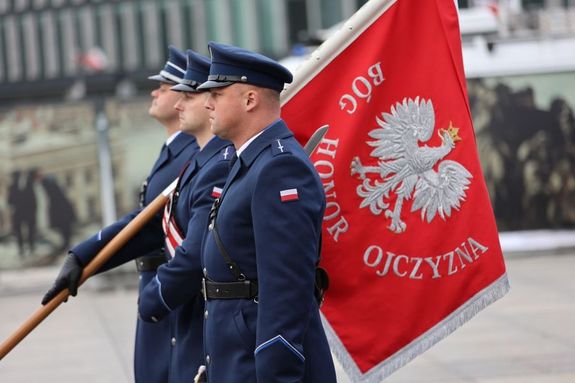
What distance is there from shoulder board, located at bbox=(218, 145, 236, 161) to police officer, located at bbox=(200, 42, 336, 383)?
2.15ft

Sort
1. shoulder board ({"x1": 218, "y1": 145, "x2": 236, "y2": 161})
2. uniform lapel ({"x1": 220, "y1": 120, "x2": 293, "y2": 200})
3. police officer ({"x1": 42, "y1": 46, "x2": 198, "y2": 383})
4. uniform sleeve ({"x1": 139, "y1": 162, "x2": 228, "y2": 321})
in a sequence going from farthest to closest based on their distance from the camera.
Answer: police officer ({"x1": 42, "y1": 46, "x2": 198, "y2": 383}) → shoulder board ({"x1": 218, "y1": 145, "x2": 236, "y2": 161}) → uniform sleeve ({"x1": 139, "y1": 162, "x2": 228, "y2": 321}) → uniform lapel ({"x1": 220, "y1": 120, "x2": 293, "y2": 200})

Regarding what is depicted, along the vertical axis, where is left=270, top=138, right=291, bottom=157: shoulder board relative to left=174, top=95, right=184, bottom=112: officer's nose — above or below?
above

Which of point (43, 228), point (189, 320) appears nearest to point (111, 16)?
point (43, 228)

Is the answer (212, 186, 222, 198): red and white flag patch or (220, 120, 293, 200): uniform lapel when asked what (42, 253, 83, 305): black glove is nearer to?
(212, 186, 222, 198): red and white flag patch

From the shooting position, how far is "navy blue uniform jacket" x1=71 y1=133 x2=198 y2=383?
571cm

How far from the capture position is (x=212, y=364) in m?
4.35

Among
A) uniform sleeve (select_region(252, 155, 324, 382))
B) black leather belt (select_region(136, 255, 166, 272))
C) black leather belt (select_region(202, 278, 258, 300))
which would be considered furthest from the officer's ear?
black leather belt (select_region(136, 255, 166, 272))

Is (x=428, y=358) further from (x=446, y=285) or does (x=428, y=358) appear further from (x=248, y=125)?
(x=248, y=125)

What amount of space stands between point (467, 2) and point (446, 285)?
110 feet

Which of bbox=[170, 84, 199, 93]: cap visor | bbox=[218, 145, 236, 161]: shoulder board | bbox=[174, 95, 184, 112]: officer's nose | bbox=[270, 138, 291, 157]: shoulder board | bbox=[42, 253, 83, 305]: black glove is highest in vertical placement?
bbox=[170, 84, 199, 93]: cap visor

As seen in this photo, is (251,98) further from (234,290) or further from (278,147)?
(234,290)

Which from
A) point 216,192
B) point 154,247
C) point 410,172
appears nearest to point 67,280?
point 154,247

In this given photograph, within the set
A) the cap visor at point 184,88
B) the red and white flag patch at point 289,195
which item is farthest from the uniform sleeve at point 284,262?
the cap visor at point 184,88

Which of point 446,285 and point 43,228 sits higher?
point 446,285
